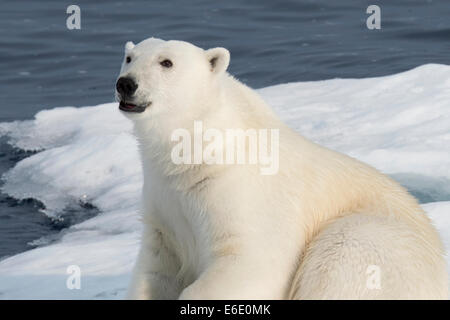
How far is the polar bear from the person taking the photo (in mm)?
4234

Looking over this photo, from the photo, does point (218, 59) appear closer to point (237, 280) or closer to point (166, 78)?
point (166, 78)

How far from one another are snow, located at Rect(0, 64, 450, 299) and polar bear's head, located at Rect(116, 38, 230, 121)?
1.25 m

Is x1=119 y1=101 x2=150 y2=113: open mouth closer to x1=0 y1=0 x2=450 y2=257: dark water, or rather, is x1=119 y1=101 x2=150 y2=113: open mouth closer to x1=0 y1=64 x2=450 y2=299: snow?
x1=0 y1=64 x2=450 y2=299: snow

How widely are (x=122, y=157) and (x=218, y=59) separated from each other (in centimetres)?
429

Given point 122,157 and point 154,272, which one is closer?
point 154,272

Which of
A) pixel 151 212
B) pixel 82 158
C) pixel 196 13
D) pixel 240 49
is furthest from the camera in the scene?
pixel 196 13

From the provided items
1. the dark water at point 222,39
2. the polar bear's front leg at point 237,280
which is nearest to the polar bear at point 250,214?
the polar bear's front leg at point 237,280

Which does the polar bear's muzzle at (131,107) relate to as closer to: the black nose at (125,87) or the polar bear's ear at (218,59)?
the black nose at (125,87)

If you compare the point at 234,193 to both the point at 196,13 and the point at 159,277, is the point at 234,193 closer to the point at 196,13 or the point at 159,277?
the point at 159,277

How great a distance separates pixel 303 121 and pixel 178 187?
4.93 m

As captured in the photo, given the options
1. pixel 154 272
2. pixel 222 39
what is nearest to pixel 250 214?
Result: pixel 154 272

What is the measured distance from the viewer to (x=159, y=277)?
4.66m

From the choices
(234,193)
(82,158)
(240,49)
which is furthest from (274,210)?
(240,49)

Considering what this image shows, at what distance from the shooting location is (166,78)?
14.9ft
